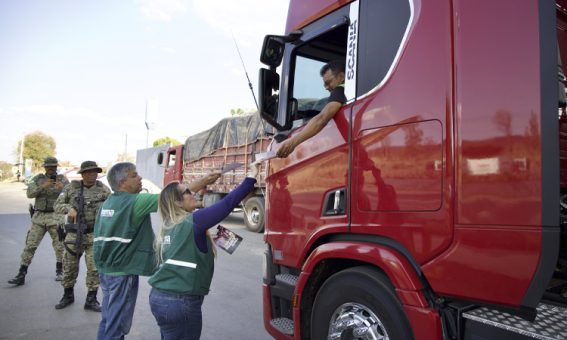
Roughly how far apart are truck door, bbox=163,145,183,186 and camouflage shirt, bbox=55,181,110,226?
9678mm

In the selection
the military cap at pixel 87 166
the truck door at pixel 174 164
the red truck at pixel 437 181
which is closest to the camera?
the red truck at pixel 437 181

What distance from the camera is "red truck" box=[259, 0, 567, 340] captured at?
5.12 feet

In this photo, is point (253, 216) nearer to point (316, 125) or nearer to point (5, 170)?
point (316, 125)

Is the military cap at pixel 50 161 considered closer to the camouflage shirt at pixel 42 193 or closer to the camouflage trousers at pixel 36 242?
the camouflage shirt at pixel 42 193

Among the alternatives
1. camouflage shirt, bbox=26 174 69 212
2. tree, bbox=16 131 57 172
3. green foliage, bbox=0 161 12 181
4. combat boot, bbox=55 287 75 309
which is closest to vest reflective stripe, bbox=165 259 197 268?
combat boot, bbox=55 287 75 309

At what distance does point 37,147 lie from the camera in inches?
2179

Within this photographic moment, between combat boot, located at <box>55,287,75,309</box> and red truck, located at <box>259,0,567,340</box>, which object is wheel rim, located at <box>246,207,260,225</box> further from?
red truck, located at <box>259,0,567,340</box>

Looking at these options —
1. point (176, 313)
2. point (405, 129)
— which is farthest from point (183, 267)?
point (405, 129)

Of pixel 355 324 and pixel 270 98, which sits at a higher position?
pixel 270 98

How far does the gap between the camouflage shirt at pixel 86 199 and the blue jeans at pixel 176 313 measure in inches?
110

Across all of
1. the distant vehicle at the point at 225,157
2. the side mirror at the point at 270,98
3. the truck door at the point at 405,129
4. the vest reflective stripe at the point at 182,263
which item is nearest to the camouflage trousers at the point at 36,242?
the vest reflective stripe at the point at 182,263

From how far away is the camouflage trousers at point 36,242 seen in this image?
5.56 m

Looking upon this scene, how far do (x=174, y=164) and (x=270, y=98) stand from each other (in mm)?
12848

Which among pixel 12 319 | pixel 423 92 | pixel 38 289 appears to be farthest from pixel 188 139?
pixel 423 92
